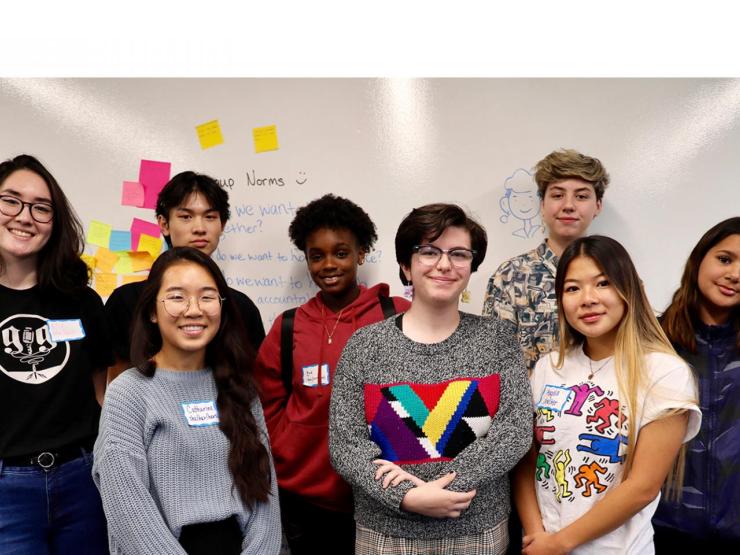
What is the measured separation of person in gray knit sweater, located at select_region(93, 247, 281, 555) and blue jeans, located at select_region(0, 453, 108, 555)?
0.77 feet

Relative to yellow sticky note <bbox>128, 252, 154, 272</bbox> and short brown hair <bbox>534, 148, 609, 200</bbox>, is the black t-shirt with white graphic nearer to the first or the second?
yellow sticky note <bbox>128, 252, 154, 272</bbox>

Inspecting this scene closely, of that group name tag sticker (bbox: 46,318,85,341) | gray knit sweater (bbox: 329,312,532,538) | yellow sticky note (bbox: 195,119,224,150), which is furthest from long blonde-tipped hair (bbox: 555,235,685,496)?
yellow sticky note (bbox: 195,119,224,150)

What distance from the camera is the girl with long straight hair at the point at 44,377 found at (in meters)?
1.59

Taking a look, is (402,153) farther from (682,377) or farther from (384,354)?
(682,377)

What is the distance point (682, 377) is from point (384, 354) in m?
0.81

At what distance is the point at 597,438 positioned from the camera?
1462mm

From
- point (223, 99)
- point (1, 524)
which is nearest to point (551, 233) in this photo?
point (223, 99)

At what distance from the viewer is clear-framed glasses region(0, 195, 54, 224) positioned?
167 cm

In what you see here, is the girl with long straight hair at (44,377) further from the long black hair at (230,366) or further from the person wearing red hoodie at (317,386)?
the person wearing red hoodie at (317,386)

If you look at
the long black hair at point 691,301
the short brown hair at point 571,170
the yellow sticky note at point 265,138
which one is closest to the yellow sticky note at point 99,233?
the yellow sticky note at point 265,138

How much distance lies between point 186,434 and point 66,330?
60cm

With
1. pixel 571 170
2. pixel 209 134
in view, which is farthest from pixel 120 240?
pixel 571 170
